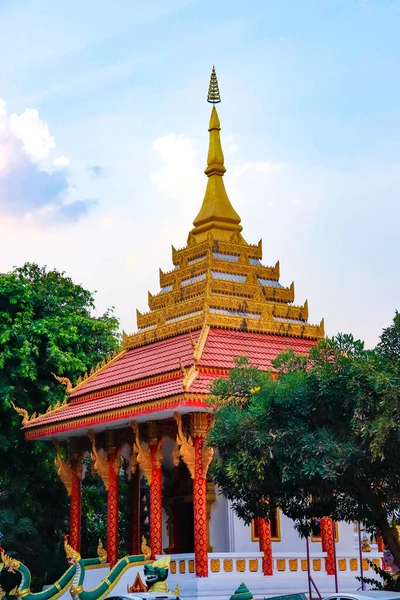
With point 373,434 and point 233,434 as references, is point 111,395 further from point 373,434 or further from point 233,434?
point 373,434

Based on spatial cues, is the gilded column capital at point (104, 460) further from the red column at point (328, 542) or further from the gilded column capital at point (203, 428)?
the red column at point (328, 542)

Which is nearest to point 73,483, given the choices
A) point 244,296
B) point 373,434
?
point 244,296

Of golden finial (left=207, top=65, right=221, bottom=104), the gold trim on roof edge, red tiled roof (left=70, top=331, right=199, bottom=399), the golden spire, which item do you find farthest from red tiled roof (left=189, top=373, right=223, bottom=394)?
golden finial (left=207, top=65, right=221, bottom=104)

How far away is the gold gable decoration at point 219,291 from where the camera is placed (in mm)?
26547

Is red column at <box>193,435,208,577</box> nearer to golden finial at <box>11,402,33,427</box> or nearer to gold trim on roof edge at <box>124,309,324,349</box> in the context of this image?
gold trim on roof edge at <box>124,309,324,349</box>

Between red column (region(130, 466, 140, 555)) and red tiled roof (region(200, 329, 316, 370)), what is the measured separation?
5391 mm

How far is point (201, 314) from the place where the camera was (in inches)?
1023

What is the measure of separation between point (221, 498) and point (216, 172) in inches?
430

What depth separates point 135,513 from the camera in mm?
28984

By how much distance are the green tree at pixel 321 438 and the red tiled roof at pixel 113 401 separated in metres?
3.58

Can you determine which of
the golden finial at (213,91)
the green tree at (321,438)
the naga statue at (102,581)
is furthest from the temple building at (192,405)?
the green tree at (321,438)

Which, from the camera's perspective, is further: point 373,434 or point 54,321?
point 54,321

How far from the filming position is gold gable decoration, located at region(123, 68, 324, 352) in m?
26.5

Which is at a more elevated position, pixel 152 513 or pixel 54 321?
pixel 54 321
